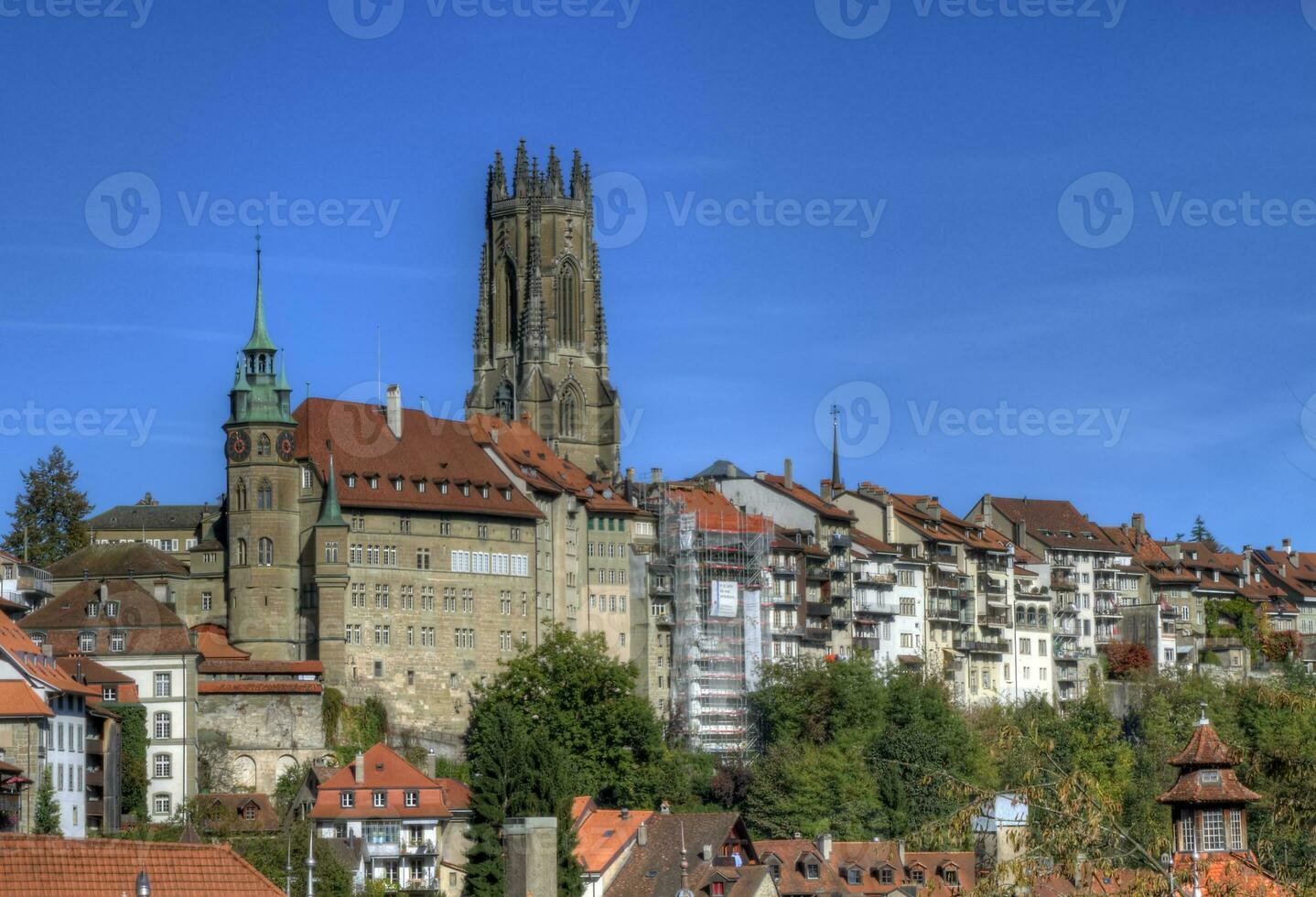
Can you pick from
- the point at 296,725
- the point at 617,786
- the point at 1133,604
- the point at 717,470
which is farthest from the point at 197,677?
the point at 1133,604

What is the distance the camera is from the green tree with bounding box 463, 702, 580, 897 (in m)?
88.8

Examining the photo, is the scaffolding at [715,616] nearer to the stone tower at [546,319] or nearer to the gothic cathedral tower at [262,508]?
the stone tower at [546,319]

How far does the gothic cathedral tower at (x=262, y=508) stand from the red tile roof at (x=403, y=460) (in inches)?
72.9

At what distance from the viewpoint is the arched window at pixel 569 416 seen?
147875mm

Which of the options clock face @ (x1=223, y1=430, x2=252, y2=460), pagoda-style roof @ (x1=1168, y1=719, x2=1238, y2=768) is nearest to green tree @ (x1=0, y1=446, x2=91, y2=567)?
clock face @ (x1=223, y1=430, x2=252, y2=460)

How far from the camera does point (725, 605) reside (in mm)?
129625

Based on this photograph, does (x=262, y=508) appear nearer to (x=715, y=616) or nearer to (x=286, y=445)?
(x=286, y=445)

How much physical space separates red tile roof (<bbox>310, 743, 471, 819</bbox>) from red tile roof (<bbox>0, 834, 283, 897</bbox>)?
191 feet

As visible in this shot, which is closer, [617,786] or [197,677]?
[197,677]

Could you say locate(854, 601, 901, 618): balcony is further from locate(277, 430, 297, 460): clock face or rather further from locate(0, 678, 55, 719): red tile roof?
locate(0, 678, 55, 719): red tile roof

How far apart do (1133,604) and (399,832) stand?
76274mm

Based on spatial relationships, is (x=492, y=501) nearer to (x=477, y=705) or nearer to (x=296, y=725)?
(x=477, y=705)

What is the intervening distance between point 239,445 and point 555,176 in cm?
4363

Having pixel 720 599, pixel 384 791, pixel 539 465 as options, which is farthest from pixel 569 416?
pixel 384 791
